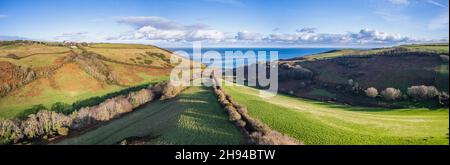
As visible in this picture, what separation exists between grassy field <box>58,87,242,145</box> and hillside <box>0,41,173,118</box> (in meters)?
25.0

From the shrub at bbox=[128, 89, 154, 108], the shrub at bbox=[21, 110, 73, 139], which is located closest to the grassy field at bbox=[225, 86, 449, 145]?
the shrub at bbox=[128, 89, 154, 108]

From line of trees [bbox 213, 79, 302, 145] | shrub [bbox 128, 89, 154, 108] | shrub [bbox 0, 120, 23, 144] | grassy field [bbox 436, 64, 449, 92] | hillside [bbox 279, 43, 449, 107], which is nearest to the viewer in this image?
line of trees [bbox 213, 79, 302, 145]

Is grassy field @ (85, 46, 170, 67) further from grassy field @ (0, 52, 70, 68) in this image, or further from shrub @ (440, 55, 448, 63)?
shrub @ (440, 55, 448, 63)

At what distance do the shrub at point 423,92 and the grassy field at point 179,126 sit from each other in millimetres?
34151

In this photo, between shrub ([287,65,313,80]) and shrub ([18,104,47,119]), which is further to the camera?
shrub ([287,65,313,80])

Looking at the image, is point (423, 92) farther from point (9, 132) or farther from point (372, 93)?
point (9, 132)

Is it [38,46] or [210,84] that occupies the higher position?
[38,46]

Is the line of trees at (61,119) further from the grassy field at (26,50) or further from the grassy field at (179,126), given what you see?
the grassy field at (26,50)

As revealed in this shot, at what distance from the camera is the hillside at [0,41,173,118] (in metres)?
75.7

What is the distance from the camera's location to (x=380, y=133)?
120 feet

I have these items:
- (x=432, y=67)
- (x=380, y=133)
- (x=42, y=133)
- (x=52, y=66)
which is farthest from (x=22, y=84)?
(x=432, y=67)

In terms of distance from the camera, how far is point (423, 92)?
61.1 metres
